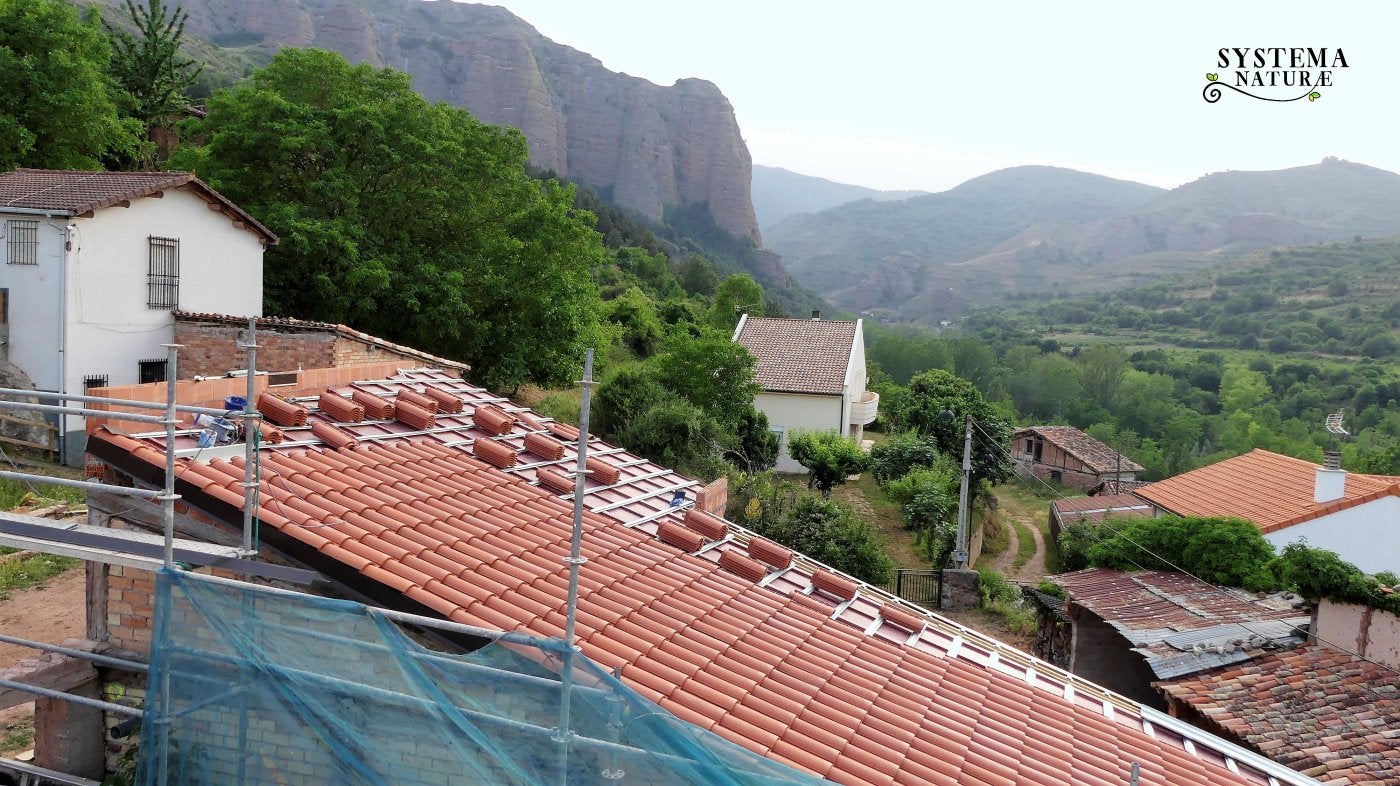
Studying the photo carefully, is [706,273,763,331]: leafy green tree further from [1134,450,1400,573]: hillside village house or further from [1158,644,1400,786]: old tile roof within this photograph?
[1158,644,1400,786]: old tile roof

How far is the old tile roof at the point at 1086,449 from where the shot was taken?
4900 centimetres

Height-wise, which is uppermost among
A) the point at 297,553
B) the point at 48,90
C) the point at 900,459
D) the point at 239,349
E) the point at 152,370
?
the point at 48,90

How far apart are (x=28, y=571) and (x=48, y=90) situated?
17.0 m

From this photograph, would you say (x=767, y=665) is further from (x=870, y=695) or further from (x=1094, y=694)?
(x=1094, y=694)

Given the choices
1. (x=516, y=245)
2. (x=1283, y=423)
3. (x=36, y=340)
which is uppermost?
(x=516, y=245)

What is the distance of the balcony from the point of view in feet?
132

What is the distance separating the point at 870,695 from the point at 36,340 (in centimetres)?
2044

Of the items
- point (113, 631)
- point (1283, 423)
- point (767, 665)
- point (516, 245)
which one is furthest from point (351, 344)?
point (1283, 423)

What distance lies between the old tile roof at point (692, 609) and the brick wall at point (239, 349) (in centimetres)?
1014

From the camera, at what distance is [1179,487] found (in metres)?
26.0

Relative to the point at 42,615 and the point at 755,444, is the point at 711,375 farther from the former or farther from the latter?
the point at 42,615

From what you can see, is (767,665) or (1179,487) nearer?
(767,665)

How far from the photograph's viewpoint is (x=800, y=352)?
39781mm

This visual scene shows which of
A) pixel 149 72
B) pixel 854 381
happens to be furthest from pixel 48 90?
pixel 854 381
